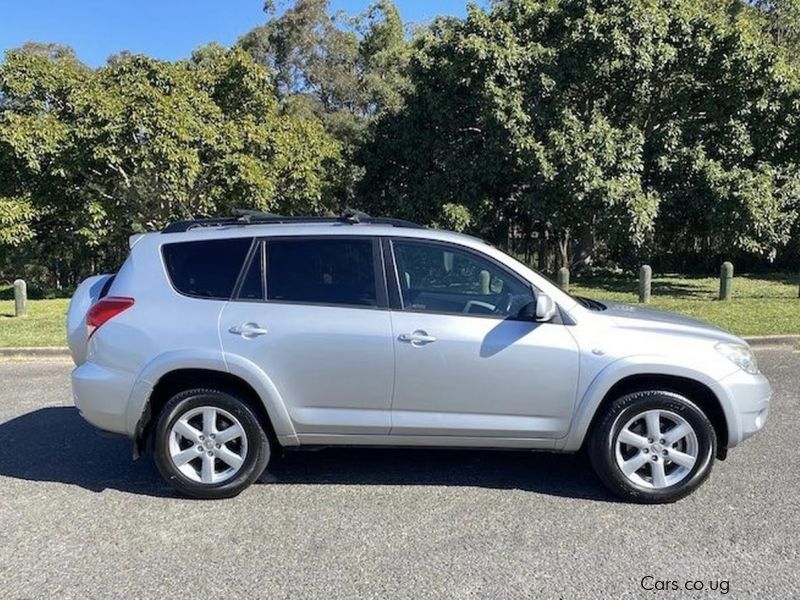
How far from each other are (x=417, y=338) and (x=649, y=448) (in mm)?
1565

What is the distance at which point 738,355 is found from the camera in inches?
172

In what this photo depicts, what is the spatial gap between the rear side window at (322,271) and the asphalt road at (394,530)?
126 centimetres

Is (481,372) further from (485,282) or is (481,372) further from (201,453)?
(201,453)

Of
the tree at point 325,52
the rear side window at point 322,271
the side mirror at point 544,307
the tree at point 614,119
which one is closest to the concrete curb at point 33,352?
the rear side window at point 322,271

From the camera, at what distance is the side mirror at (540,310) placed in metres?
4.14

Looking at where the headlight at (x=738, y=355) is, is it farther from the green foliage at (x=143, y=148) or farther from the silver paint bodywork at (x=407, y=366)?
the green foliage at (x=143, y=148)

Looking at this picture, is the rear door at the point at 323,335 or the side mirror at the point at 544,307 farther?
the rear door at the point at 323,335

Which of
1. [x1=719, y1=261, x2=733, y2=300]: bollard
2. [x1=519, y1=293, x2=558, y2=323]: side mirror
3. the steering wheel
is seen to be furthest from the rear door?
[x1=719, y1=261, x2=733, y2=300]: bollard

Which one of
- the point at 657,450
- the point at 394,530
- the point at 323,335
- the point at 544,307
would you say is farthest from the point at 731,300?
the point at 394,530

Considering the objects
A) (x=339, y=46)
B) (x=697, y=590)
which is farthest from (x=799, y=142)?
(x=339, y=46)

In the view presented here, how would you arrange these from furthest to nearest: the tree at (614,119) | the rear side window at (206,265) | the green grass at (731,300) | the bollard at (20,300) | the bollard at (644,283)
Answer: the tree at (614,119) → the bollard at (644,283) → the bollard at (20,300) → the green grass at (731,300) → the rear side window at (206,265)

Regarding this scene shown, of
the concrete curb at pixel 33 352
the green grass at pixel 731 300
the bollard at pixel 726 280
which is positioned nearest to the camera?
the concrete curb at pixel 33 352

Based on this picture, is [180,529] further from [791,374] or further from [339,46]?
[339,46]

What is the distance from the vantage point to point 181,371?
4.38 m
